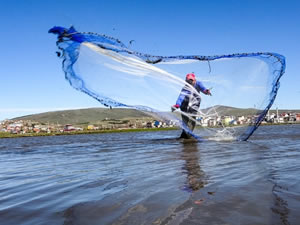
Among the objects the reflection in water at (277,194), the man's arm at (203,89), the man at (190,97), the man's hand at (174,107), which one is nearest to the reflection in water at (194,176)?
the reflection in water at (277,194)

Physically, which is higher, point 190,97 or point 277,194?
point 190,97

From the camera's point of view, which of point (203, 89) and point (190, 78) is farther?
point (203, 89)

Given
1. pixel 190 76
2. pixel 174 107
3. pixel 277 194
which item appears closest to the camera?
pixel 277 194

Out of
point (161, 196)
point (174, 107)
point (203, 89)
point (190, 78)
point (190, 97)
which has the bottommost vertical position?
point (161, 196)

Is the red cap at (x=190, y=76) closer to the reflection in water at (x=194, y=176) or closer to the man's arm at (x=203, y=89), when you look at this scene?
the man's arm at (x=203, y=89)

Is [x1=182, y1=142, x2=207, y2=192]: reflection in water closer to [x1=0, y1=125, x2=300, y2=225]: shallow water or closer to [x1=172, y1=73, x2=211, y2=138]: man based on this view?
[x1=0, y1=125, x2=300, y2=225]: shallow water

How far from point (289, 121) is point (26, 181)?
2537 inches

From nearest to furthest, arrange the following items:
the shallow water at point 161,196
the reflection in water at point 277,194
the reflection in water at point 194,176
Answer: the reflection in water at point 277,194 → the shallow water at point 161,196 → the reflection in water at point 194,176

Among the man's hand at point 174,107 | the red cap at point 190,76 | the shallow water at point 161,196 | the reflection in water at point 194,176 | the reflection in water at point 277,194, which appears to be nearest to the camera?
the reflection in water at point 277,194

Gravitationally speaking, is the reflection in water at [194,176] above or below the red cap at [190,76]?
below

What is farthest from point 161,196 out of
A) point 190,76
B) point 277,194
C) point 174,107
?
point 190,76

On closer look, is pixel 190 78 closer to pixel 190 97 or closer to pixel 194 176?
pixel 190 97

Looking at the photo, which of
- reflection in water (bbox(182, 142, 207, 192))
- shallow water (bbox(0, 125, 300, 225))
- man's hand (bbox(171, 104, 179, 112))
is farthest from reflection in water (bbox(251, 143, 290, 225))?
man's hand (bbox(171, 104, 179, 112))

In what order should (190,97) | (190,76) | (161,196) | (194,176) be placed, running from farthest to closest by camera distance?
(190,97)
(190,76)
(194,176)
(161,196)
